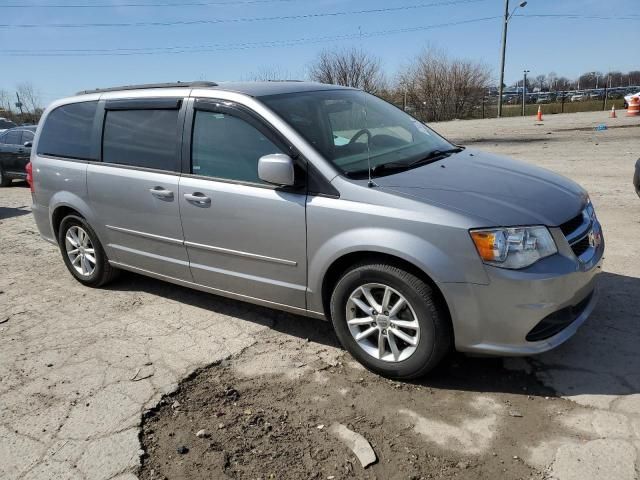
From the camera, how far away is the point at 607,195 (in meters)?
7.98

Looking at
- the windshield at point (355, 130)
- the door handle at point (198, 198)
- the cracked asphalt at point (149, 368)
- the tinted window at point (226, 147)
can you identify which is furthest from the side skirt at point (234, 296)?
the windshield at point (355, 130)

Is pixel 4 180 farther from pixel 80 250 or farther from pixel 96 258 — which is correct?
pixel 96 258

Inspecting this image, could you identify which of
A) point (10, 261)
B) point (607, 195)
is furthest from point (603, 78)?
point (10, 261)

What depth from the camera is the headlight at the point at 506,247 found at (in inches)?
114

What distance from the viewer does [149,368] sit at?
3.72 meters

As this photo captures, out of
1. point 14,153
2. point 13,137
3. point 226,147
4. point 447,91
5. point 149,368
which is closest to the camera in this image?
point 149,368

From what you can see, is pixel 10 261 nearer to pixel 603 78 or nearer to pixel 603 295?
pixel 603 295

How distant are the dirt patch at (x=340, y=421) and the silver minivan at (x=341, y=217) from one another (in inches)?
9.7

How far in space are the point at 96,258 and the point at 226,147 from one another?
6.73 feet

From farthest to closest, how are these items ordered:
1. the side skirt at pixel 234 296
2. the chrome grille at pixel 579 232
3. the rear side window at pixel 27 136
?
the rear side window at pixel 27 136 → the side skirt at pixel 234 296 → the chrome grille at pixel 579 232

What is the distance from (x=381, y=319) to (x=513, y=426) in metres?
0.93

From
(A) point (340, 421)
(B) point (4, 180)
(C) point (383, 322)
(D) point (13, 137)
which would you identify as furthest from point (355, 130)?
(B) point (4, 180)

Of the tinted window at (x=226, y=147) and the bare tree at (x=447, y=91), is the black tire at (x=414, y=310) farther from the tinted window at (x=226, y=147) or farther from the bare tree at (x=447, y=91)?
the bare tree at (x=447, y=91)

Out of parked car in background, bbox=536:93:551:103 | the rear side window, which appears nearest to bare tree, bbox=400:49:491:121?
parked car in background, bbox=536:93:551:103
